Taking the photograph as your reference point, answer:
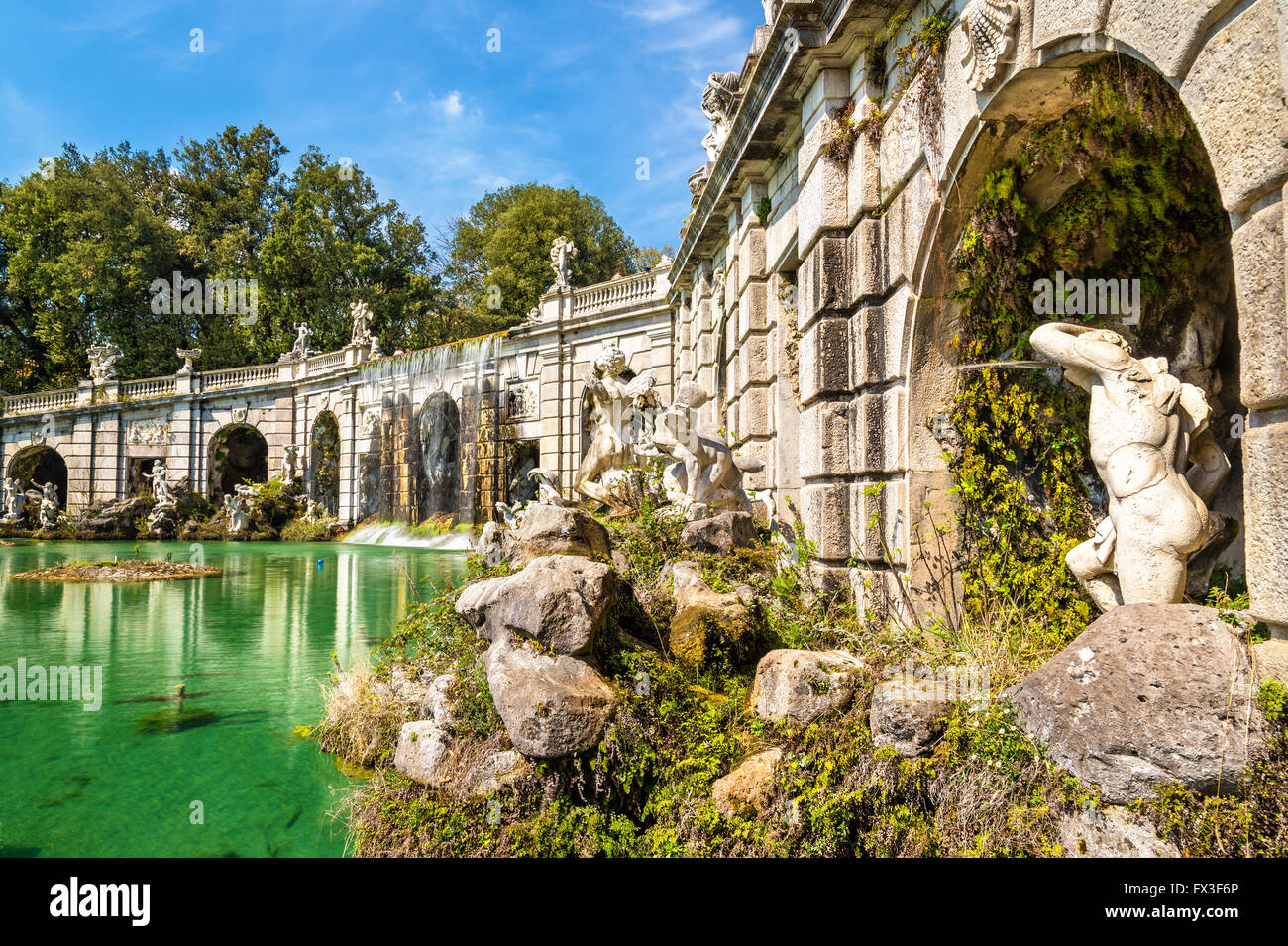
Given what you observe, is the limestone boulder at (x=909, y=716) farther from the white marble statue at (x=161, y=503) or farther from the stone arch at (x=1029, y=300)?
the white marble statue at (x=161, y=503)

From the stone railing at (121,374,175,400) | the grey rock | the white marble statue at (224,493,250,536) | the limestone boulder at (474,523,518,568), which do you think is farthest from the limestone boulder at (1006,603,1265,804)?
the stone railing at (121,374,175,400)

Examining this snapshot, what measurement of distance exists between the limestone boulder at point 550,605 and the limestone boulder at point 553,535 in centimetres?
104

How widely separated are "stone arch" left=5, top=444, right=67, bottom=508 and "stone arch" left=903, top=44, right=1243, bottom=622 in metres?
35.5

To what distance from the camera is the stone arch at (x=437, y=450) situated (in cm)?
2361

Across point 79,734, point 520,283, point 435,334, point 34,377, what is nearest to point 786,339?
point 79,734

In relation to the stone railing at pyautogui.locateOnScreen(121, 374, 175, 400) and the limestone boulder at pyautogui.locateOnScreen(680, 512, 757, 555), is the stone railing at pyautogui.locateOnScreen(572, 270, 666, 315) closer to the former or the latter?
the limestone boulder at pyautogui.locateOnScreen(680, 512, 757, 555)

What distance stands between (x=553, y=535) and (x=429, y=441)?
19.5m

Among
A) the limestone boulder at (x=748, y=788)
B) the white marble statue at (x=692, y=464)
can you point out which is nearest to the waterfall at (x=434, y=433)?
the white marble statue at (x=692, y=464)

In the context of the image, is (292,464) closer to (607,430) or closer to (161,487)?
(161,487)

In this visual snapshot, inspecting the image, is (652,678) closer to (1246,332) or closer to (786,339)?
(1246,332)

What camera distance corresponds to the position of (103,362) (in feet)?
100

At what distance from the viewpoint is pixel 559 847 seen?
11.0 ft

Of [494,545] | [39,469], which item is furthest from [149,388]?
[494,545]

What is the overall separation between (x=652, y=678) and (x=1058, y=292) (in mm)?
3232
